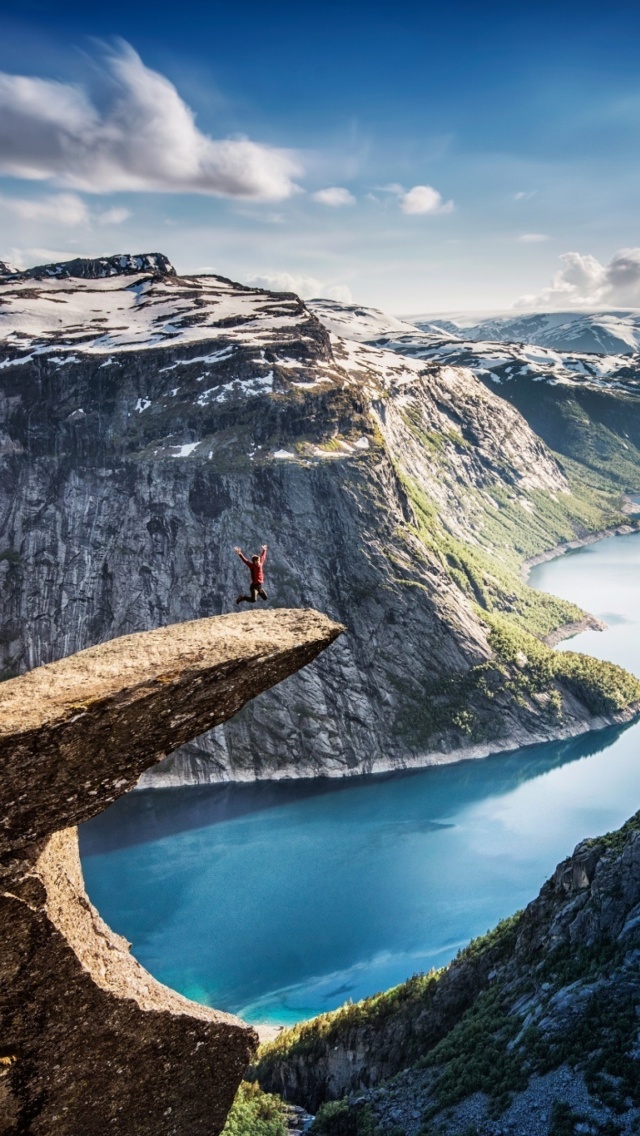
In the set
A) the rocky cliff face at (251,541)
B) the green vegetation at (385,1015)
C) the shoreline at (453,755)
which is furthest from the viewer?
the rocky cliff face at (251,541)

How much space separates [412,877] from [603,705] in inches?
1770

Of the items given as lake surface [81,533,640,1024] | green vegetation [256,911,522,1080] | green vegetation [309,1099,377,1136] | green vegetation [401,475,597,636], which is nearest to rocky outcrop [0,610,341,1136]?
green vegetation [309,1099,377,1136]

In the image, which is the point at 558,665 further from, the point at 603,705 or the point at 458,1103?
the point at 458,1103

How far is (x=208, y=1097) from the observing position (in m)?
11.9

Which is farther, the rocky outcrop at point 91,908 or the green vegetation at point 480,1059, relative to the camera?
the green vegetation at point 480,1059

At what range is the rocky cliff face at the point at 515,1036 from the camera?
26.2 meters

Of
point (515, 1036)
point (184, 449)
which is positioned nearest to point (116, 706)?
point (515, 1036)

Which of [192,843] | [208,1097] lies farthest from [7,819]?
[192,843]

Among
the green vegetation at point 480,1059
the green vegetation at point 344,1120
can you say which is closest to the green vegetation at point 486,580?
the green vegetation at point 480,1059

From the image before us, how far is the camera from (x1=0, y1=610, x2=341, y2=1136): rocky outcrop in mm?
9914

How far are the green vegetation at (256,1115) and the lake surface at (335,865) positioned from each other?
18.8 meters

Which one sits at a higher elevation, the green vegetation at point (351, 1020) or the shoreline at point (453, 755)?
the green vegetation at point (351, 1020)

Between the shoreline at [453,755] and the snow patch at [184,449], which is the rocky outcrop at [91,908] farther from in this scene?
the snow patch at [184,449]

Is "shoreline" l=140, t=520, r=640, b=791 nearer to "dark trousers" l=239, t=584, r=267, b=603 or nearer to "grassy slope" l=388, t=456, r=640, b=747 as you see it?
"grassy slope" l=388, t=456, r=640, b=747
